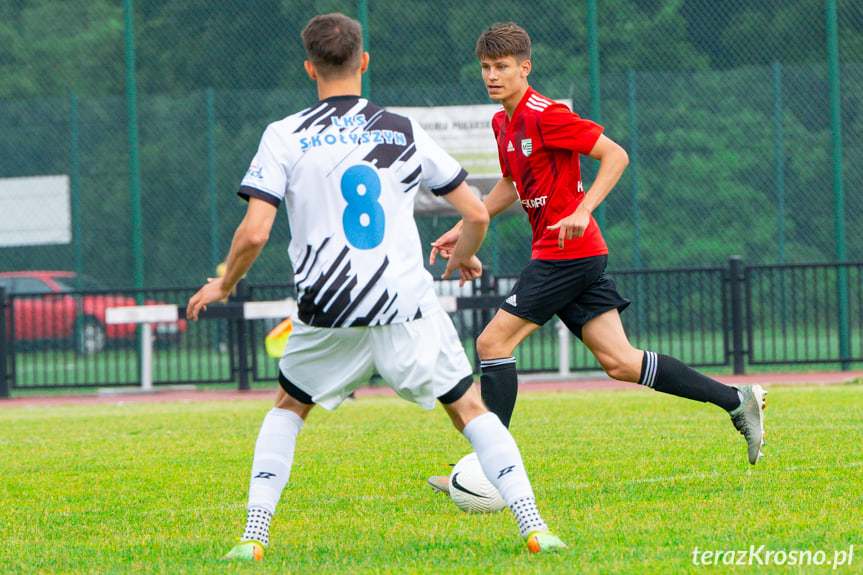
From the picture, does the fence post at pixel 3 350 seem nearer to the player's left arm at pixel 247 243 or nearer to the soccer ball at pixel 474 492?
the soccer ball at pixel 474 492

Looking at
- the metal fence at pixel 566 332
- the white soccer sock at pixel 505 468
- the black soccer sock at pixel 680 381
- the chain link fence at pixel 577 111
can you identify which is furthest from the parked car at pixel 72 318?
the white soccer sock at pixel 505 468

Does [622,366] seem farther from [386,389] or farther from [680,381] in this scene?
[386,389]

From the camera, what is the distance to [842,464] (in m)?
5.73

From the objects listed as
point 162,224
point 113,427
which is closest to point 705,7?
point 162,224

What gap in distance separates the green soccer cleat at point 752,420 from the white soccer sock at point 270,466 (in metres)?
2.51

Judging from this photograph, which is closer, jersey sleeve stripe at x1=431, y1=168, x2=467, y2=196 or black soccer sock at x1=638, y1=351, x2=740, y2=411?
jersey sleeve stripe at x1=431, y1=168, x2=467, y2=196

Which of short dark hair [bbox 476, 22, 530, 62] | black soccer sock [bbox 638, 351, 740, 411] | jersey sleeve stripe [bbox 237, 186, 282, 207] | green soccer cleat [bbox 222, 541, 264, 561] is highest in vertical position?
short dark hair [bbox 476, 22, 530, 62]

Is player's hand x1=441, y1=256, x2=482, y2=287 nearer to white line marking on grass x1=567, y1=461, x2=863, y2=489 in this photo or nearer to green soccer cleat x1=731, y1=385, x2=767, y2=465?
white line marking on grass x1=567, y1=461, x2=863, y2=489

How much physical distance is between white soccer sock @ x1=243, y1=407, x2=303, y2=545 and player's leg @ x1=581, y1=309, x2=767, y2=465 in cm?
202

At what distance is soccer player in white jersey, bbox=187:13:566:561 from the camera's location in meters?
3.83

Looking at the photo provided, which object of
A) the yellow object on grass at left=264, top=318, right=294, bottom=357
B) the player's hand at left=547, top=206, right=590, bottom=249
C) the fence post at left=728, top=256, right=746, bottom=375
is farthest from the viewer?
the fence post at left=728, top=256, right=746, bottom=375

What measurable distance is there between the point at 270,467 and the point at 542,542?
94 cm

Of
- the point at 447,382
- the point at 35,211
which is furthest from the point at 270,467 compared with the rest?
the point at 35,211

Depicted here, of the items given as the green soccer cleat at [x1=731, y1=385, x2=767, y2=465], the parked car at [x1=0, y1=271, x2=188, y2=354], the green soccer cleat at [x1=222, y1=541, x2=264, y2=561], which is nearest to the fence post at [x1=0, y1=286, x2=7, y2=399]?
the parked car at [x1=0, y1=271, x2=188, y2=354]
